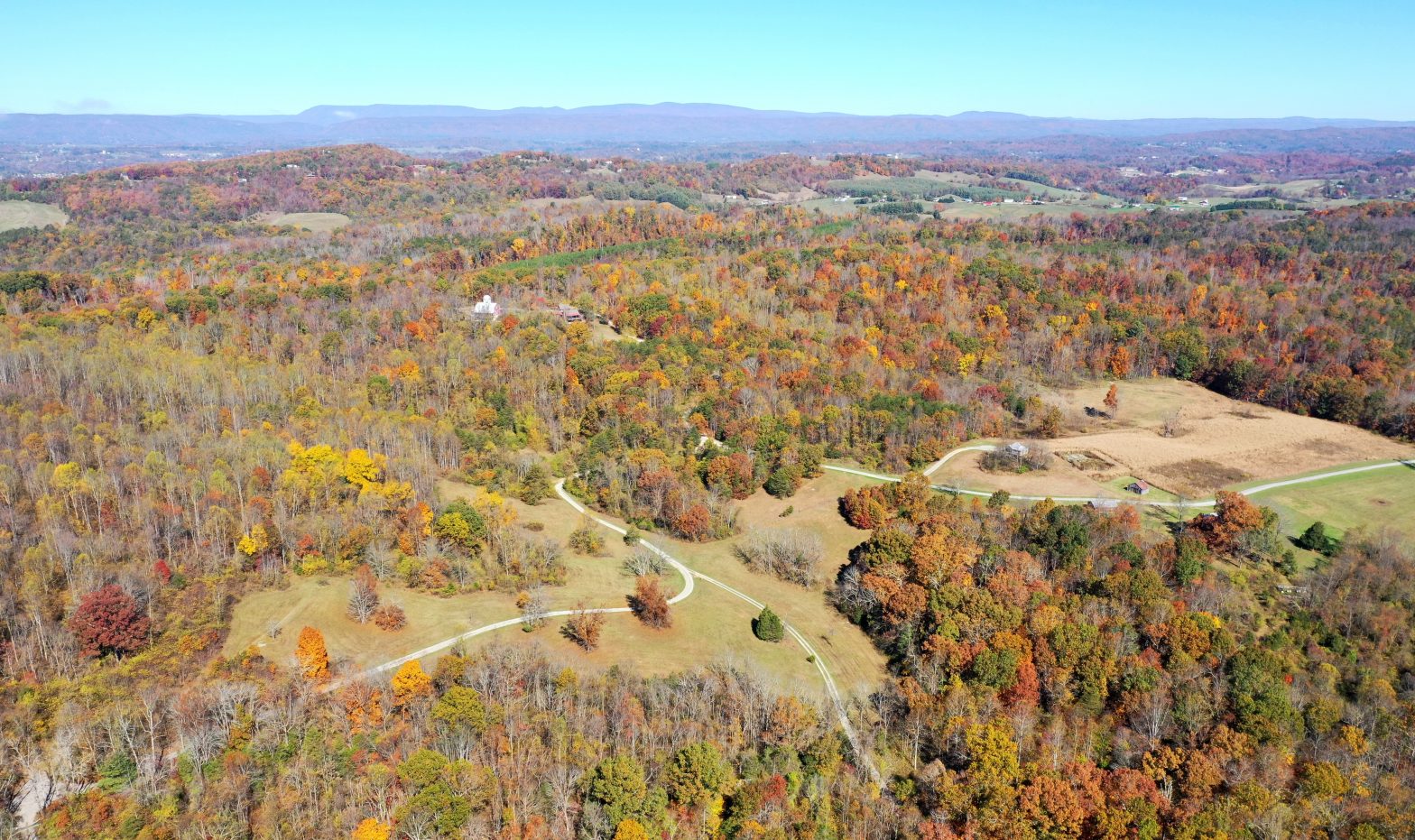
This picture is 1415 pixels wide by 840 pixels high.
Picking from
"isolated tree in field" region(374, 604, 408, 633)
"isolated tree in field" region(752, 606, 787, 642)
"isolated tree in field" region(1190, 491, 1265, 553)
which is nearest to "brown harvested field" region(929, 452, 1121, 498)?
"isolated tree in field" region(1190, 491, 1265, 553)

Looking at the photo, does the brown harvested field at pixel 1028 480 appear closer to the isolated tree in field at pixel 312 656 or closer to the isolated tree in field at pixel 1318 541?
the isolated tree in field at pixel 1318 541

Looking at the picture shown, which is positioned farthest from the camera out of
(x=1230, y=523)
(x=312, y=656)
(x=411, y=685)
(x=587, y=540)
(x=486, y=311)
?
(x=486, y=311)

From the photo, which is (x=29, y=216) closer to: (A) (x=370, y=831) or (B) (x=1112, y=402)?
(A) (x=370, y=831)

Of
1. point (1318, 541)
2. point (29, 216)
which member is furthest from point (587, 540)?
point (29, 216)

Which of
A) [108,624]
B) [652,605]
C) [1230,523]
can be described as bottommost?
[652,605]

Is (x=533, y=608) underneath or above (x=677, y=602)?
above

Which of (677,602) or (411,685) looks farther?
(677,602)
